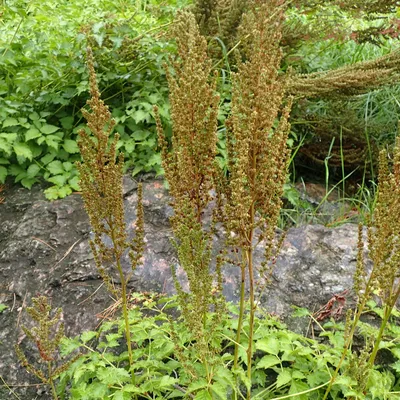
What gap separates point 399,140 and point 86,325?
207 centimetres

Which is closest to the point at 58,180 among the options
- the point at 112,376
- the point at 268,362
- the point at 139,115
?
the point at 139,115

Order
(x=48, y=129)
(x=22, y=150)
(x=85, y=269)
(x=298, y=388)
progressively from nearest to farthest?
(x=298, y=388), (x=85, y=269), (x=22, y=150), (x=48, y=129)

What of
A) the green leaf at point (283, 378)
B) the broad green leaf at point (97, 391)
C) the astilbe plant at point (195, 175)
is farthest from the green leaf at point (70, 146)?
the green leaf at point (283, 378)

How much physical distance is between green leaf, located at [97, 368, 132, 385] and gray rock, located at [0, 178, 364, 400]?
72 cm

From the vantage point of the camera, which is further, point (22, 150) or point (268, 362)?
point (22, 150)

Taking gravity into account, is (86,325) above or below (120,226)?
below

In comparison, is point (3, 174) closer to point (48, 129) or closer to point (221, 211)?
point (48, 129)

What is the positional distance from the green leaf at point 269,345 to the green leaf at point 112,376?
59cm

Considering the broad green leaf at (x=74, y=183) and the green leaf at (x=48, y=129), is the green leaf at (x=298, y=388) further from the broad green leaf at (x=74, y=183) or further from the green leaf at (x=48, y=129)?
the green leaf at (x=48, y=129)

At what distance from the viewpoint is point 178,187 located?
2.03m

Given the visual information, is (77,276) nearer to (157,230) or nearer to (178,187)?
(157,230)

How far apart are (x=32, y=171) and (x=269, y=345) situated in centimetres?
267

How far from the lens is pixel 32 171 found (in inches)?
161

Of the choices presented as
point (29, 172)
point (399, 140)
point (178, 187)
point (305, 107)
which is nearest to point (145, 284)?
point (178, 187)
